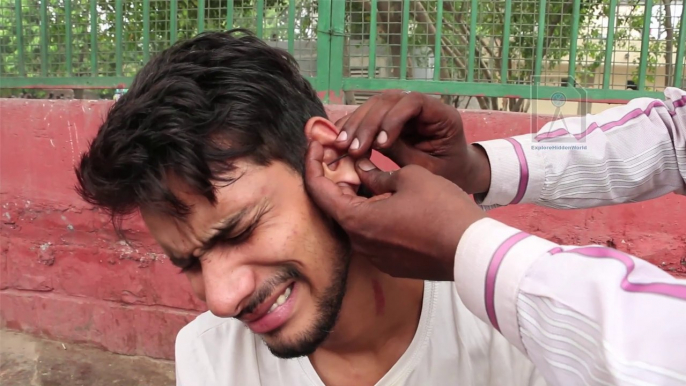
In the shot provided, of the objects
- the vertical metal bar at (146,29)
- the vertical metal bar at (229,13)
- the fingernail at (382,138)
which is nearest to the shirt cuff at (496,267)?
the fingernail at (382,138)

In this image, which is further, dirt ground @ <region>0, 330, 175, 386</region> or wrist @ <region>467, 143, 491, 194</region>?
dirt ground @ <region>0, 330, 175, 386</region>

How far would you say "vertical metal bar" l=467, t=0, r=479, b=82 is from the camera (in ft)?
8.83

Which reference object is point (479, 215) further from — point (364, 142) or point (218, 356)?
point (218, 356)

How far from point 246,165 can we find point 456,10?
204 cm

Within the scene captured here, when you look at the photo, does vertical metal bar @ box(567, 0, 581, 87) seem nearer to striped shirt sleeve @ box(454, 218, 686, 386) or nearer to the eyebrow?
the eyebrow

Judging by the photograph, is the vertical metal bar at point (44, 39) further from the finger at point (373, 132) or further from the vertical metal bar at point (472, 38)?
the finger at point (373, 132)

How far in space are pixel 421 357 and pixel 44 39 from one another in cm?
346

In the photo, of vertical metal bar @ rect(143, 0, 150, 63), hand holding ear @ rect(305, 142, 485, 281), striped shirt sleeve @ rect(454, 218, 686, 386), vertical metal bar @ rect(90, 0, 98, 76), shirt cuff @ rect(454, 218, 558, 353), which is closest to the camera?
striped shirt sleeve @ rect(454, 218, 686, 386)

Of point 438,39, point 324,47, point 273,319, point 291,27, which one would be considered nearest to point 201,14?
point 291,27

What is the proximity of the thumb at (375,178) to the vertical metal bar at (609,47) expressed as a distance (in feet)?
6.45

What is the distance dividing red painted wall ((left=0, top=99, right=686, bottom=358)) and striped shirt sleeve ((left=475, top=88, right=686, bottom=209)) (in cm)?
219

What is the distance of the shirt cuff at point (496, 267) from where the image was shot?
0.68m

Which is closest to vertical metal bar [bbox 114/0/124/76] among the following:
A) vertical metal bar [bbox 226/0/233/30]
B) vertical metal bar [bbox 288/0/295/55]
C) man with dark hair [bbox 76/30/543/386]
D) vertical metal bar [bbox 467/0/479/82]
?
vertical metal bar [bbox 226/0/233/30]

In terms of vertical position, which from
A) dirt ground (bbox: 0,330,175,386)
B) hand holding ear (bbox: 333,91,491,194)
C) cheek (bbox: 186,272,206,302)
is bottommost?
dirt ground (bbox: 0,330,175,386)
